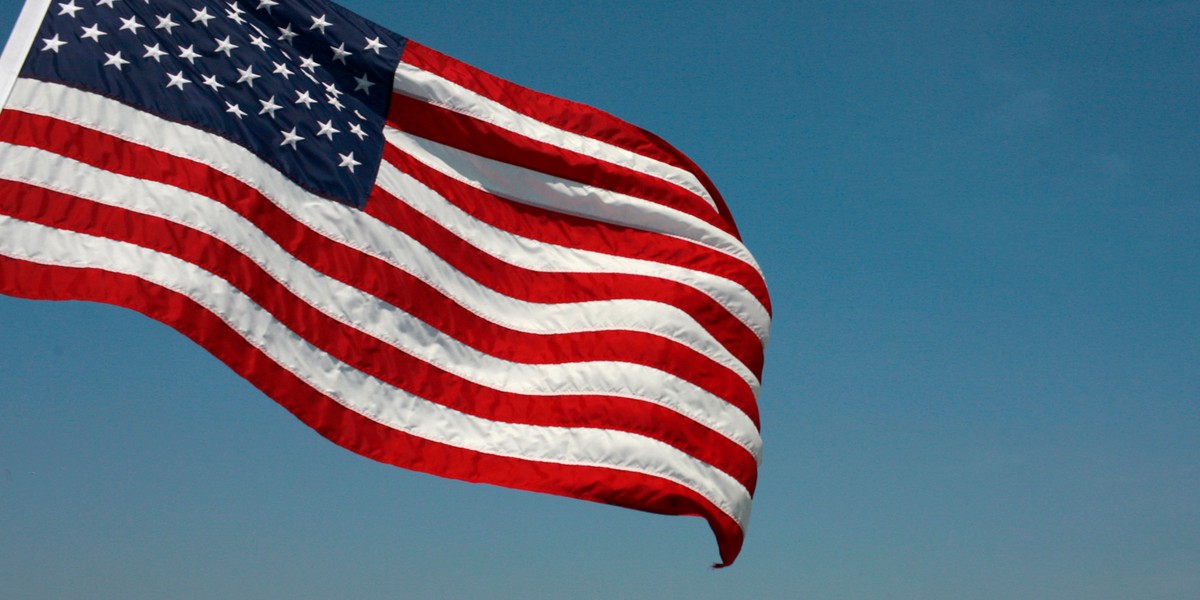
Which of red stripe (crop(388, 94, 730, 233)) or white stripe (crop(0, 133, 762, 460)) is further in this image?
red stripe (crop(388, 94, 730, 233))

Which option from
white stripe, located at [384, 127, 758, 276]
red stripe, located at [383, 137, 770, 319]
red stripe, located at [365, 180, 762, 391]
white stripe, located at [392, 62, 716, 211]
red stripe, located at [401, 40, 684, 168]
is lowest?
red stripe, located at [365, 180, 762, 391]

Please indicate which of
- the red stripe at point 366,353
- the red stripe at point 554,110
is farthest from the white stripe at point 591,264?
the red stripe at point 554,110

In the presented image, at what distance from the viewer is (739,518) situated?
14734 mm

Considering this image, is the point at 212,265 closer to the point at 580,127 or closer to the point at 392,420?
the point at 392,420

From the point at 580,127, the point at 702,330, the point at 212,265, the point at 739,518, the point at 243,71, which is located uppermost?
the point at 580,127

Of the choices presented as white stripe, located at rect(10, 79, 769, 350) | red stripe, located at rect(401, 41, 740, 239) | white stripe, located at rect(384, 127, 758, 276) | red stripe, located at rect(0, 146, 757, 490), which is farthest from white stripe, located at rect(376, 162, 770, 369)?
red stripe, located at rect(401, 41, 740, 239)

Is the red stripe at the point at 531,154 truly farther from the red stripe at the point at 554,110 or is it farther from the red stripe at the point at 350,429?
the red stripe at the point at 350,429

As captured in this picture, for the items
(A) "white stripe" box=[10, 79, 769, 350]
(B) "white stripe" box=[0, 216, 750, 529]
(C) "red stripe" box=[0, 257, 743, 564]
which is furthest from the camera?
(A) "white stripe" box=[10, 79, 769, 350]

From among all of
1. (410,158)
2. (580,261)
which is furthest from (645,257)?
(410,158)

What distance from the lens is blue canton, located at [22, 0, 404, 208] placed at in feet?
38.5

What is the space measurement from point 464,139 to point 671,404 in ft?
12.3

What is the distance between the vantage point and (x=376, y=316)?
12.9 meters

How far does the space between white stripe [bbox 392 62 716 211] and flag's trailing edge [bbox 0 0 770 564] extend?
0.08 ft

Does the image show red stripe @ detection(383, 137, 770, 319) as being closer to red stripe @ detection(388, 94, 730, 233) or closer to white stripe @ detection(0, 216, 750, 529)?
red stripe @ detection(388, 94, 730, 233)
